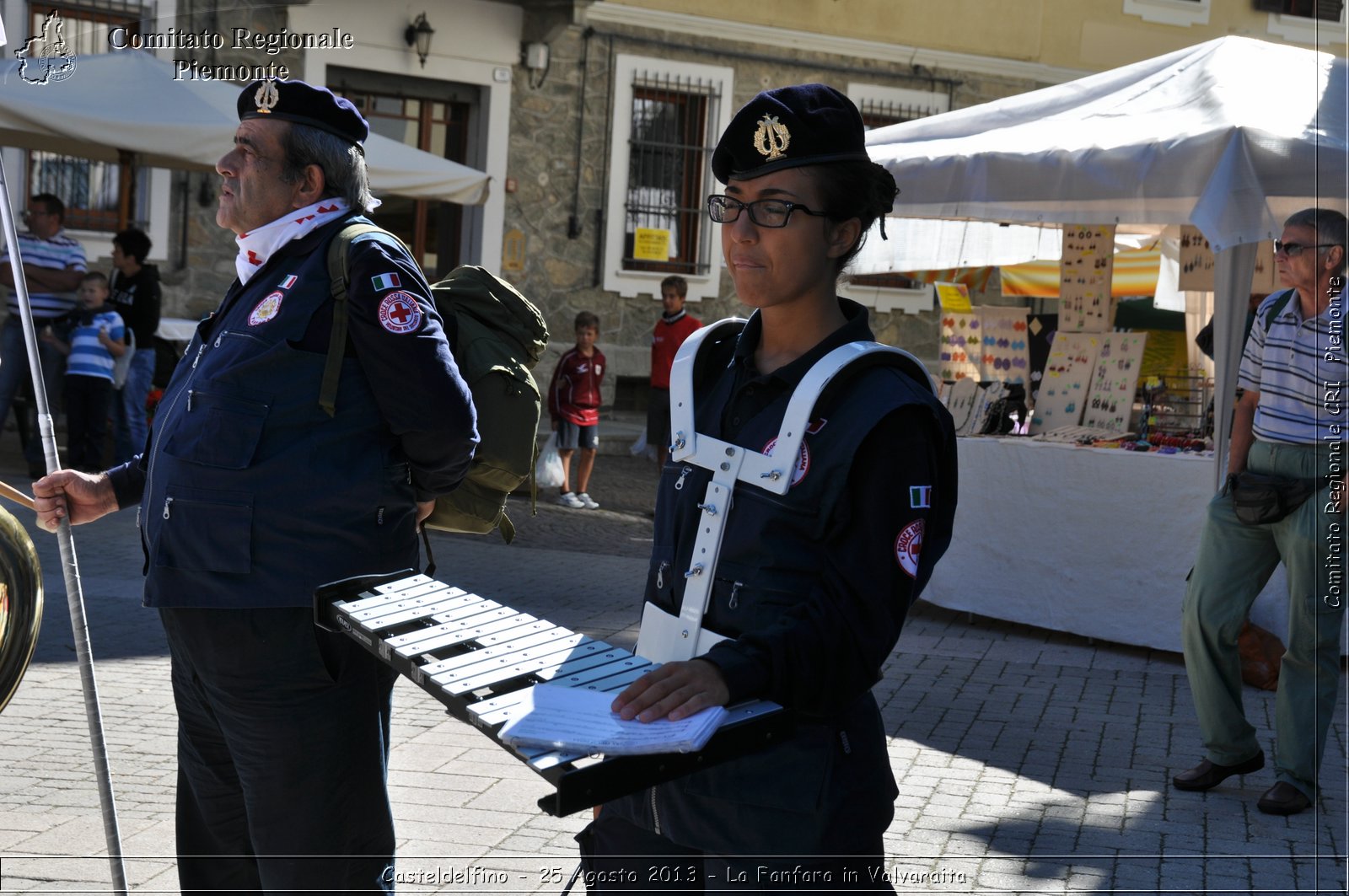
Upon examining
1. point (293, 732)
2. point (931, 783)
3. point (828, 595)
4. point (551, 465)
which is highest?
point (828, 595)

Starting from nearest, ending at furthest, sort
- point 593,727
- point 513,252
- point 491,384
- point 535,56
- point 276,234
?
point 593,727 < point 276,234 < point 491,384 < point 535,56 < point 513,252

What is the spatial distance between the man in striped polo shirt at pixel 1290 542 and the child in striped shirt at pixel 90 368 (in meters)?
8.04

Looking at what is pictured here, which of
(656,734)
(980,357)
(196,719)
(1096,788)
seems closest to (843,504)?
(656,734)

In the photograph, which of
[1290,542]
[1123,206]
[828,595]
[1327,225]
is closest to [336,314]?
[828,595]

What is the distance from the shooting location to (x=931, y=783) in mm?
5207

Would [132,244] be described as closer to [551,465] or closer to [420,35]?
[551,465]

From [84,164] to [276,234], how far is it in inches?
478

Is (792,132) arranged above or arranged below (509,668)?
above

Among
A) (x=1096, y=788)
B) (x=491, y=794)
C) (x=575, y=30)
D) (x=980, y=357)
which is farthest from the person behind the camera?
(x=575, y=30)

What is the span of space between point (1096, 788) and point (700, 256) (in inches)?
488

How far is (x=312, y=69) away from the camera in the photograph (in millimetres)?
14852

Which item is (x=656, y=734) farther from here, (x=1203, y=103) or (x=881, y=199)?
(x=1203, y=103)

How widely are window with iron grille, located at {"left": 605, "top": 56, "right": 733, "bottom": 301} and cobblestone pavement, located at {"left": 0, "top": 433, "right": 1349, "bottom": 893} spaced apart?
9.34m

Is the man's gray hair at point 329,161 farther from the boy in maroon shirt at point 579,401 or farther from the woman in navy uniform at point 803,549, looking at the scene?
the boy in maroon shirt at point 579,401
